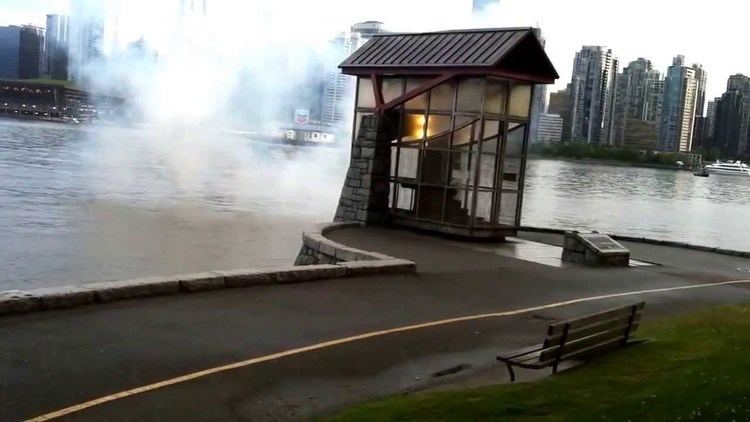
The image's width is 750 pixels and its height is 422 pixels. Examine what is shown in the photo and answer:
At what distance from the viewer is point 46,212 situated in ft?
130

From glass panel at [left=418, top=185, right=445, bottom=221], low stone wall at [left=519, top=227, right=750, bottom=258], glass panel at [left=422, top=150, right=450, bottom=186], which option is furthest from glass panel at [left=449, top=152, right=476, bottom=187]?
low stone wall at [left=519, top=227, right=750, bottom=258]

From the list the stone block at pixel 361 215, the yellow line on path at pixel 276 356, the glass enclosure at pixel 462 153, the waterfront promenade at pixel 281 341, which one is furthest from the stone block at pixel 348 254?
the stone block at pixel 361 215

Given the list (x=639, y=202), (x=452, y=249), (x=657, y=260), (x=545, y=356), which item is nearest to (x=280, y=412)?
(x=545, y=356)

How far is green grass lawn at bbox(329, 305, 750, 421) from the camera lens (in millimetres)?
6523

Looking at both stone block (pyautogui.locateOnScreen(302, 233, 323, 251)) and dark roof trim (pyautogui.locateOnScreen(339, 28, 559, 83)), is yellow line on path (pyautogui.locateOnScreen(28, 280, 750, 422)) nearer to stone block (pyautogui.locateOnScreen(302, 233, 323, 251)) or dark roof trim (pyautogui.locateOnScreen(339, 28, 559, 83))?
stone block (pyautogui.locateOnScreen(302, 233, 323, 251))

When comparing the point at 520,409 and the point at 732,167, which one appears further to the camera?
the point at 732,167

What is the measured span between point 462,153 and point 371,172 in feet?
8.90

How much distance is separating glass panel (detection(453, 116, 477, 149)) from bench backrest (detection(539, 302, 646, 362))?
1122 cm

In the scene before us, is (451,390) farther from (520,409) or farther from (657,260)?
(657,260)

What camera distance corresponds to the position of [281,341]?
9.43 meters

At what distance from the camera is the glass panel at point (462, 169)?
20516 mm

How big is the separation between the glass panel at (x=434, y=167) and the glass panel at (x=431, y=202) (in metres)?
0.19

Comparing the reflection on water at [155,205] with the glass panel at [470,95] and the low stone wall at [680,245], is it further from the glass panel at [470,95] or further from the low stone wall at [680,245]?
the glass panel at [470,95]

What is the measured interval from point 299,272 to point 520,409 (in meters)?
6.63
